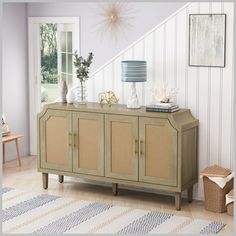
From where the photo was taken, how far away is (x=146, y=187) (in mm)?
5227

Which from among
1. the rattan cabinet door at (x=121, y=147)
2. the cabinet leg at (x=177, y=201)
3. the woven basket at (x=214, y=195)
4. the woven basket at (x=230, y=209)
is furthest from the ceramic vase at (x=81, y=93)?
the woven basket at (x=230, y=209)

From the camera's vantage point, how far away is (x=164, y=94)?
5293 millimetres

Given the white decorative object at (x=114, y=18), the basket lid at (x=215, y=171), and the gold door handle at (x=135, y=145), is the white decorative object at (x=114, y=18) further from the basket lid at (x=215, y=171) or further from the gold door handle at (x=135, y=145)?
the basket lid at (x=215, y=171)

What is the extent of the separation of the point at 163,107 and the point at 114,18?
1.39 meters

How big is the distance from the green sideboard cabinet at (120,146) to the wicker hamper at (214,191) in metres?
0.20

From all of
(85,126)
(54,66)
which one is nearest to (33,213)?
(85,126)

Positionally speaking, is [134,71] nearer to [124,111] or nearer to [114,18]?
[124,111]

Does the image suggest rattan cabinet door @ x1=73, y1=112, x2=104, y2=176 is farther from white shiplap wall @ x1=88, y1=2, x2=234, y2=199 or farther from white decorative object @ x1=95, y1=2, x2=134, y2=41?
white decorative object @ x1=95, y1=2, x2=134, y2=41

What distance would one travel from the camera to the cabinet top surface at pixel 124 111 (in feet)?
16.5

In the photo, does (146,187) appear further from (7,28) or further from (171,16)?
(7,28)

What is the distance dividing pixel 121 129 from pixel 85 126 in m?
0.41

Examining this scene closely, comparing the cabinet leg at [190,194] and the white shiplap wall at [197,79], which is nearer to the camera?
the white shiplap wall at [197,79]

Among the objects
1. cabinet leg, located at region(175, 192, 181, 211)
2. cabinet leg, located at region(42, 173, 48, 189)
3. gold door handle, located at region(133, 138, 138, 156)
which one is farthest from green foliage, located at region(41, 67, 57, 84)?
cabinet leg, located at region(175, 192, 181, 211)

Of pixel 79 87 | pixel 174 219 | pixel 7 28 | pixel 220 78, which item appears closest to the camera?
pixel 174 219
